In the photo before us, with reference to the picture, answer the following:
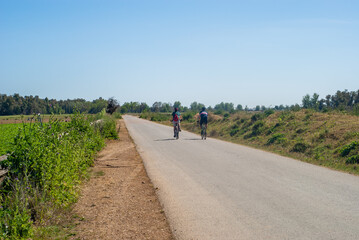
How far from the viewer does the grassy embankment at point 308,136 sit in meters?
12.4


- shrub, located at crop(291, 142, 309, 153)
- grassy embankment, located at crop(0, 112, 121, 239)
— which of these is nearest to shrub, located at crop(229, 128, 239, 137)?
Result: shrub, located at crop(291, 142, 309, 153)

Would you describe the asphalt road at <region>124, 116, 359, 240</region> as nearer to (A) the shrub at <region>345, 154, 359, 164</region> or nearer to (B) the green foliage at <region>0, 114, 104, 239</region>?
(A) the shrub at <region>345, 154, 359, 164</region>

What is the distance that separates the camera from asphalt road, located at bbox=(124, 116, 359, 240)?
16.5 feet

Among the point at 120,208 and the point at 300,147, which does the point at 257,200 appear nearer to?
the point at 120,208

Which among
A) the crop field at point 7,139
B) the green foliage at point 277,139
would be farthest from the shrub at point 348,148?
the crop field at point 7,139

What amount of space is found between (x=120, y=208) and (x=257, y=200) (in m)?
2.90

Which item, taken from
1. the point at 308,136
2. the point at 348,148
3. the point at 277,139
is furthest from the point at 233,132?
the point at 348,148

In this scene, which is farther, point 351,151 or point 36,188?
point 351,151

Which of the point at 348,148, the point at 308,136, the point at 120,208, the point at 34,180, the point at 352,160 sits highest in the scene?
the point at 308,136

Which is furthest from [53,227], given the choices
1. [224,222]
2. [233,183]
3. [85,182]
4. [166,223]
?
[233,183]

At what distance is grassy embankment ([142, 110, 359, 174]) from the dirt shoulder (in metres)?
6.85

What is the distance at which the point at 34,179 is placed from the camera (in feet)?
19.1

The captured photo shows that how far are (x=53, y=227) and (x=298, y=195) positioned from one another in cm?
503

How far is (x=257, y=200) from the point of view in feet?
21.7
